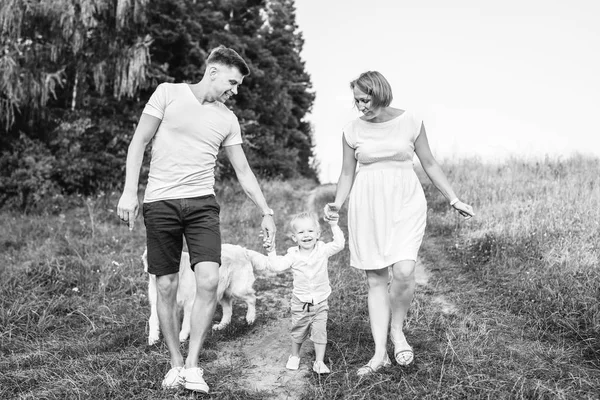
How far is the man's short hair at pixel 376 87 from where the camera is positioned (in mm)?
3752

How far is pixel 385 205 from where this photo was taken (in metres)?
3.91

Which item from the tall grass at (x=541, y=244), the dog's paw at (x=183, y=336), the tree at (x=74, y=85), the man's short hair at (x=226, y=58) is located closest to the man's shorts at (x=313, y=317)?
the dog's paw at (x=183, y=336)

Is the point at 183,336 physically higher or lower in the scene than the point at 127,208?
lower

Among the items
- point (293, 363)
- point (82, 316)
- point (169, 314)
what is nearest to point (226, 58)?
point (169, 314)

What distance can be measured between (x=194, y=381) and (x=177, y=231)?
102cm

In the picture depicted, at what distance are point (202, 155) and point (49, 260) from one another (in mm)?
4023

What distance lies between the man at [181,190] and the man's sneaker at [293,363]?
2.59 ft

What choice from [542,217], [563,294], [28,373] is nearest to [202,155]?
[28,373]

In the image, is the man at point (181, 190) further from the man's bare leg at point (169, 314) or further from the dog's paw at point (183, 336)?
the dog's paw at point (183, 336)

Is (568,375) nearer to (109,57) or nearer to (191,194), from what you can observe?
(191,194)

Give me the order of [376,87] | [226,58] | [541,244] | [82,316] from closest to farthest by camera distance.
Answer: [226,58] → [376,87] → [82,316] → [541,244]

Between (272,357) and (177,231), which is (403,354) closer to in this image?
(272,357)

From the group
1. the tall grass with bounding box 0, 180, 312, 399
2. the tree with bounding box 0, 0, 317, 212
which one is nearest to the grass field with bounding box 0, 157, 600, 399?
the tall grass with bounding box 0, 180, 312, 399

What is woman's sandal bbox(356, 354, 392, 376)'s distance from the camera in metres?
3.72
